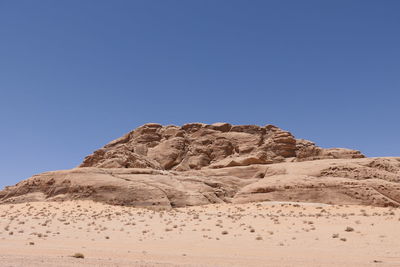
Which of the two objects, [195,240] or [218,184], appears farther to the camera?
[218,184]

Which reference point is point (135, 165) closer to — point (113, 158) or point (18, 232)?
point (113, 158)

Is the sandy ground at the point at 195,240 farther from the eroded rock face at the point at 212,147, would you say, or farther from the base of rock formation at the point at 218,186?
the eroded rock face at the point at 212,147

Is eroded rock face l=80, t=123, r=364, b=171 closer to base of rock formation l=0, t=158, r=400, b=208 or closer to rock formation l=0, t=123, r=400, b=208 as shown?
rock formation l=0, t=123, r=400, b=208

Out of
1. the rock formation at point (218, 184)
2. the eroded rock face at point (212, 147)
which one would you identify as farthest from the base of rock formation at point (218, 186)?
the eroded rock face at point (212, 147)

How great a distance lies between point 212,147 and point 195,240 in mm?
39122

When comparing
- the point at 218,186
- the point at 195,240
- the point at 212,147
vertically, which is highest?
the point at 212,147

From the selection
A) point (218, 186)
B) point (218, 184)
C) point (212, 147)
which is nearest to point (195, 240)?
point (218, 186)

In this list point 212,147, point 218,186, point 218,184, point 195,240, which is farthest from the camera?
point 212,147

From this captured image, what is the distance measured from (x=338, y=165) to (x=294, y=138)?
18424 mm

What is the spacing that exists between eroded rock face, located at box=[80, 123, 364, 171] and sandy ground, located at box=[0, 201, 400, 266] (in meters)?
23.9

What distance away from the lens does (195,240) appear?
18.3m

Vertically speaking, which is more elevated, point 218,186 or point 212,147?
point 212,147

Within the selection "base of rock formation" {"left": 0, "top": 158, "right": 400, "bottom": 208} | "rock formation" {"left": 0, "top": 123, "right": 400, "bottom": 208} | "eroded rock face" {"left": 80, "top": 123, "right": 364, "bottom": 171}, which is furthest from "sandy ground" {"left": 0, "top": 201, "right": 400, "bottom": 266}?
"eroded rock face" {"left": 80, "top": 123, "right": 364, "bottom": 171}

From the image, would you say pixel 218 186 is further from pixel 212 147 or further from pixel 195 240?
pixel 195 240
